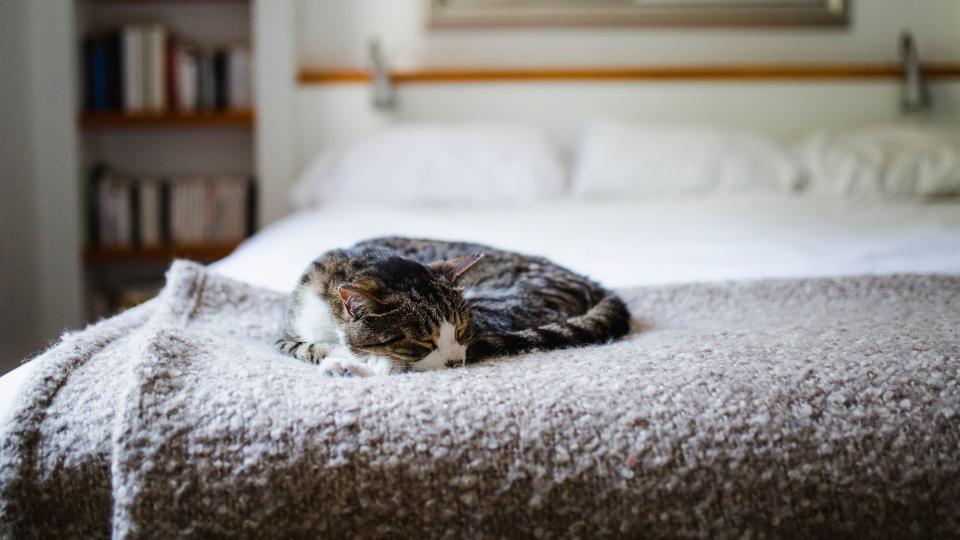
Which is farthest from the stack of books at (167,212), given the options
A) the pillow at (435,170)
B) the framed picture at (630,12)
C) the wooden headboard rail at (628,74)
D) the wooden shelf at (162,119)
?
the framed picture at (630,12)

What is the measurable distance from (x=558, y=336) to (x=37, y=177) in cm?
231

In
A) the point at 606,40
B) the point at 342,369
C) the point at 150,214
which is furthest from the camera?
the point at 606,40

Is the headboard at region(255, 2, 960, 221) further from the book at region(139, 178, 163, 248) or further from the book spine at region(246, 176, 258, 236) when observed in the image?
the book at region(139, 178, 163, 248)

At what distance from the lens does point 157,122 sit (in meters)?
2.60

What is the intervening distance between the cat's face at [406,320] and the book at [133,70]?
6.76 ft

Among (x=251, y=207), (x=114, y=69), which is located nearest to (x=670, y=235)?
(x=251, y=207)

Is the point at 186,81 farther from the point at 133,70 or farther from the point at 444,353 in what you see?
the point at 444,353

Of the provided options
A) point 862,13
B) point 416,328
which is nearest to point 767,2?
point 862,13

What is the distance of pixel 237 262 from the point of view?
149 cm

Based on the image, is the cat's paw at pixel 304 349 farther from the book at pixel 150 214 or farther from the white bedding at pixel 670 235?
the book at pixel 150 214

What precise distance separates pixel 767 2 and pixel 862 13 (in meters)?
0.38

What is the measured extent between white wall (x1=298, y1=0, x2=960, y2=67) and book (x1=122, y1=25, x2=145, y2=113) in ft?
1.84

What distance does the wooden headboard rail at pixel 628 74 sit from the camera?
2.74 m

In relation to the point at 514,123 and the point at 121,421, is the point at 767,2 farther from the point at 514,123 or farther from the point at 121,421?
the point at 121,421
